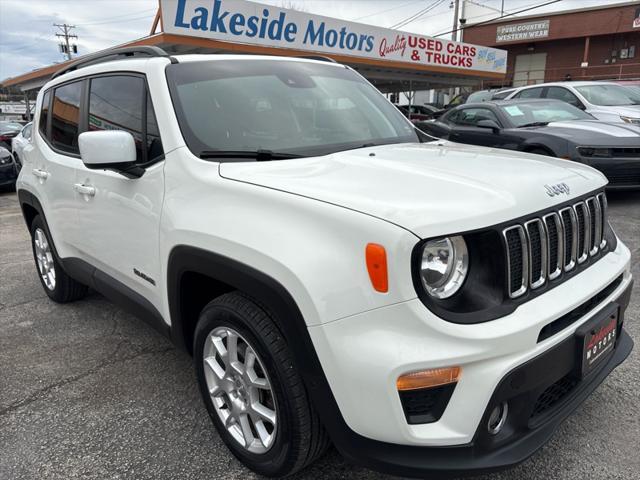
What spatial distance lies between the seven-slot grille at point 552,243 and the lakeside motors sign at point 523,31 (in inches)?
1348

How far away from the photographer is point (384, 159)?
7.61 feet

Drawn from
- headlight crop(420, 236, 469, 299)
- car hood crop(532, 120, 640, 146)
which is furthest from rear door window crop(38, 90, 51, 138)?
car hood crop(532, 120, 640, 146)

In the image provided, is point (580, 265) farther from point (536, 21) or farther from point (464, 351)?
point (536, 21)

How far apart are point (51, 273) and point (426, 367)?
144 inches

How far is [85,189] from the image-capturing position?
3055 mm

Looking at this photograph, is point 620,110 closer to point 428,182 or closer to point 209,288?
point 428,182

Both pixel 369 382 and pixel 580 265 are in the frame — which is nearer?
pixel 369 382

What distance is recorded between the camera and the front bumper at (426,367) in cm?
160

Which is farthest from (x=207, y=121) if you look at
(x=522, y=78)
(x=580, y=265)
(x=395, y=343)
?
(x=522, y=78)

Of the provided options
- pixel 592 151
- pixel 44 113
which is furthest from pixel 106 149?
pixel 592 151

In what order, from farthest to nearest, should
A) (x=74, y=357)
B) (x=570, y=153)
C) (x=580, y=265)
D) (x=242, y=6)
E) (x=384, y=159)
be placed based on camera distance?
(x=242, y=6), (x=570, y=153), (x=74, y=357), (x=384, y=159), (x=580, y=265)

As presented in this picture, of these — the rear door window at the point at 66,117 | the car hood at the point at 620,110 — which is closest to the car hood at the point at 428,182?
the rear door window at the point at 66,117

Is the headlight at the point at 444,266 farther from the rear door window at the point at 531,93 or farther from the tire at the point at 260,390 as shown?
the rear door window at the point at 531,93

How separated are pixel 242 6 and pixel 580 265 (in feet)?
38.1
